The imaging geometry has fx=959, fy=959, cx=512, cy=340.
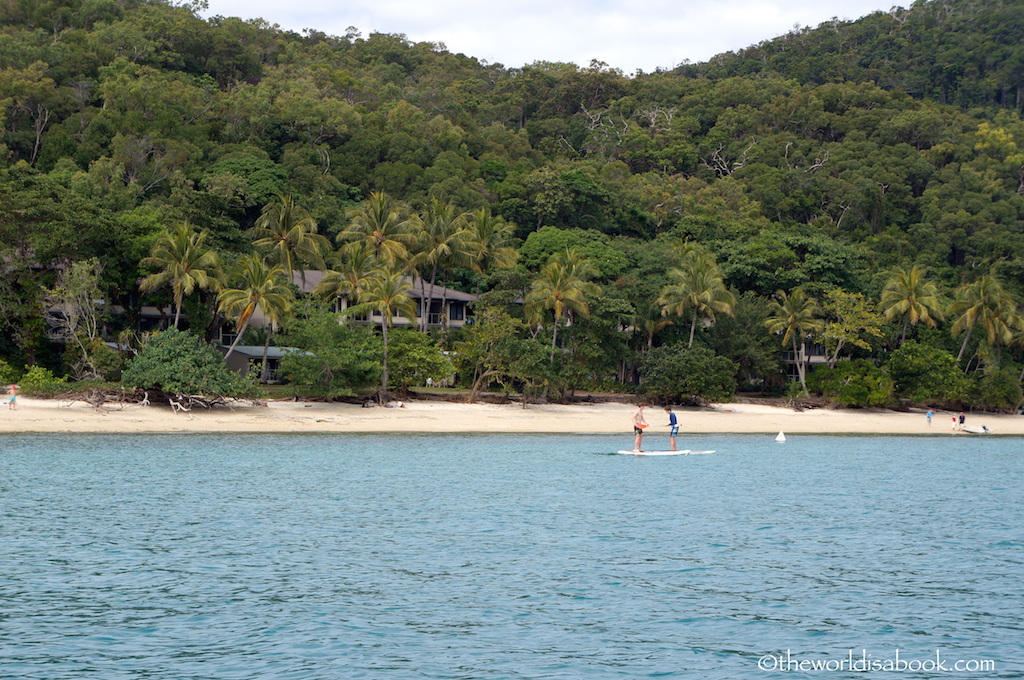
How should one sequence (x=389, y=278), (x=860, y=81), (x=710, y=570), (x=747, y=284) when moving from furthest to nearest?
(x=860, y=81)
(x=747, y=284)
(x=389, y=278)
(x=710, y=570)

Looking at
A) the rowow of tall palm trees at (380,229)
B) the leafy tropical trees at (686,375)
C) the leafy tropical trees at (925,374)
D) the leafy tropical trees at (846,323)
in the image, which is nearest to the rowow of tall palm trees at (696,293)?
the leafy tropical trees at (686,375)

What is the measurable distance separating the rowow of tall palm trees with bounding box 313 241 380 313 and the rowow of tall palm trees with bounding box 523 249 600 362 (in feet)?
28.0

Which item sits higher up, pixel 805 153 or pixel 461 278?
pixel 805 153

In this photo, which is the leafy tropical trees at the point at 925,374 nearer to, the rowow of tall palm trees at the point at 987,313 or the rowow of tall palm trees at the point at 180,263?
the rowow of tall palm trees at the point at 987,313

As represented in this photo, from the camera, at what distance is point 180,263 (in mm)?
43906

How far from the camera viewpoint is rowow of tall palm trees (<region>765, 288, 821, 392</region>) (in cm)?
5591

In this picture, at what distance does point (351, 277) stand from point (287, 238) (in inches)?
340

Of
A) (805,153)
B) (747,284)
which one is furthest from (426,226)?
(805,153)

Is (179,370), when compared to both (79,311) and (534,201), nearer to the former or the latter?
(79,311)

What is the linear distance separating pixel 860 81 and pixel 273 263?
87989 millimetres

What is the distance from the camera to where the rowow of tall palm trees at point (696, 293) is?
2087 inches

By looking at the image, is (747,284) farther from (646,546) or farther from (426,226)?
(646,546)

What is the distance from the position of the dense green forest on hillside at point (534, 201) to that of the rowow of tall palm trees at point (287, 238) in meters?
0.25

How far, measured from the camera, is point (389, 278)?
47438 mm
